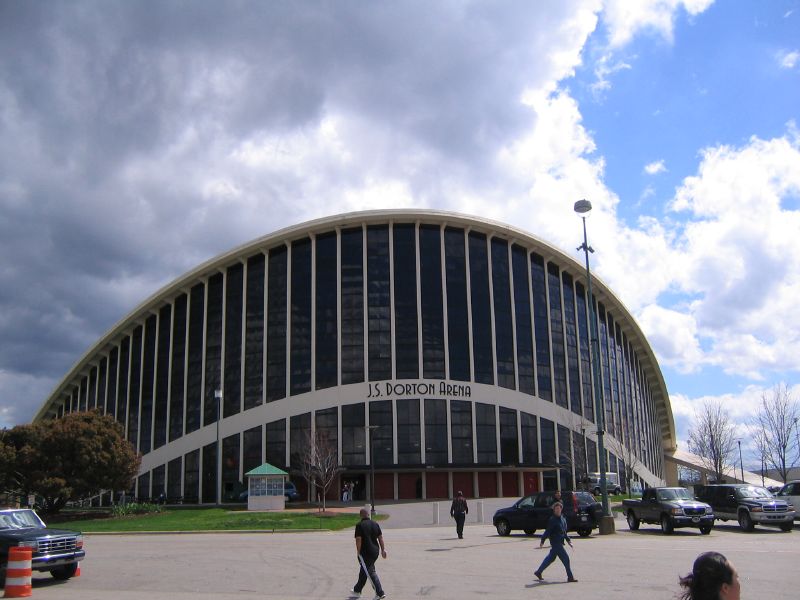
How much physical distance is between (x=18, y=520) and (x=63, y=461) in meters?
27.8

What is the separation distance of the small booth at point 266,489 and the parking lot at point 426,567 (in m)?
16.5

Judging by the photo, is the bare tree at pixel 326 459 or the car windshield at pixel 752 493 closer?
the car windshield at pixel 752 493

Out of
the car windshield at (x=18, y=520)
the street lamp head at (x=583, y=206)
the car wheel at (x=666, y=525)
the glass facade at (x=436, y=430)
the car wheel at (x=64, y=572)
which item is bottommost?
the car wheel at (x=666, y=525)

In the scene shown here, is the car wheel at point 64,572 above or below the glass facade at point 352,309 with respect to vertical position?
below

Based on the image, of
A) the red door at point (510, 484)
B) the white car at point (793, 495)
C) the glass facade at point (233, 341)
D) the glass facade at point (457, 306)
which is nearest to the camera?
the white car at point (793, 495)

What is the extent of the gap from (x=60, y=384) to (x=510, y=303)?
160 ft

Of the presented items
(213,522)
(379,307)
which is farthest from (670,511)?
(379,307)

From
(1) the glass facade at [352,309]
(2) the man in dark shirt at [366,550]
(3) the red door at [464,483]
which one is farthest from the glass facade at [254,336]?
(2) the man in dark shirt at [366,550]

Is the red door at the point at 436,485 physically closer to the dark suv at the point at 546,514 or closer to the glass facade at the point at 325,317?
the glass facade at the point at 325,317

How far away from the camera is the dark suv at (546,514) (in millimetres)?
25234

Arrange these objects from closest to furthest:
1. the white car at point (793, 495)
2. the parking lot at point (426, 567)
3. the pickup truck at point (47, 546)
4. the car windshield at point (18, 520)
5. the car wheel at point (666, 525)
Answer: the parking lot at point (426, 567)
the pickup truck at point (47, 546)
the car windshield at point (18, 520)
the car wheel at point (666, 525)
the white car at point (793, 495)

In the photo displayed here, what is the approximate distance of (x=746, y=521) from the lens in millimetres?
26422

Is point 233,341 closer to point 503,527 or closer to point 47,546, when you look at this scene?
point 503,527

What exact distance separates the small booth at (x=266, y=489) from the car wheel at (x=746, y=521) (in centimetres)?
2557
